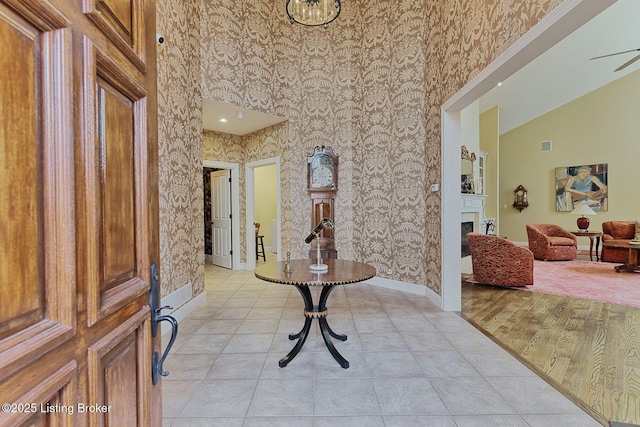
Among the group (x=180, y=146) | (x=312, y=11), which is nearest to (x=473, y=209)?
(x=312, y=11)

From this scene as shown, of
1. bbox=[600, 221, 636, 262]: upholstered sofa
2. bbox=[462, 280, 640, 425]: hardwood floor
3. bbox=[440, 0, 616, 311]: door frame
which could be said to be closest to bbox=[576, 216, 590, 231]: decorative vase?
bbox=[600, 221, 636, 262]: upholstered sofa

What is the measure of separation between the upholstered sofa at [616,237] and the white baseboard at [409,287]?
470cm

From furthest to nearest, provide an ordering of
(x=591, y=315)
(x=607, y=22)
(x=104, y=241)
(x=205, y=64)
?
(x=607, y=22), (x=205, y=64), (x=591, y=315), (x=104, y=241)

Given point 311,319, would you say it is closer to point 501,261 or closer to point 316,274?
point 316,274

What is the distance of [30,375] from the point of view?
42 centimetres

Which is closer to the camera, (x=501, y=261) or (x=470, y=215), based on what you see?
(x=501, y=261)

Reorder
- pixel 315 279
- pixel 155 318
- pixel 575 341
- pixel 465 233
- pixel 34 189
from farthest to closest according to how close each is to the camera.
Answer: pixel 465 233 < pixel 575 341 < pixel 315 279 < pixel 155 318 < pixel 34 189

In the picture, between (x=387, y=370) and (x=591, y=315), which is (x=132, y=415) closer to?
(x=387, y=370)

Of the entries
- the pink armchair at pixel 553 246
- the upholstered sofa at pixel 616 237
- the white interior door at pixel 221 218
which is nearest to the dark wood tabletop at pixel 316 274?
the white interior door at pixel 221 218

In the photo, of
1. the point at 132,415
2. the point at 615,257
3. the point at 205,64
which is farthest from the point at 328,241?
the point at 615,257

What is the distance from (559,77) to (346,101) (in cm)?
600

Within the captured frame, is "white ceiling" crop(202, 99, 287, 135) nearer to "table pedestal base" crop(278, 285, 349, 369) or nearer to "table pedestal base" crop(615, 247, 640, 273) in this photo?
"table pedestal base" crop(278, 285, 349, 369)

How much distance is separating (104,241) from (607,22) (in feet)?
27.0

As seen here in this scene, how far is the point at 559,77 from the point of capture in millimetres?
7086
